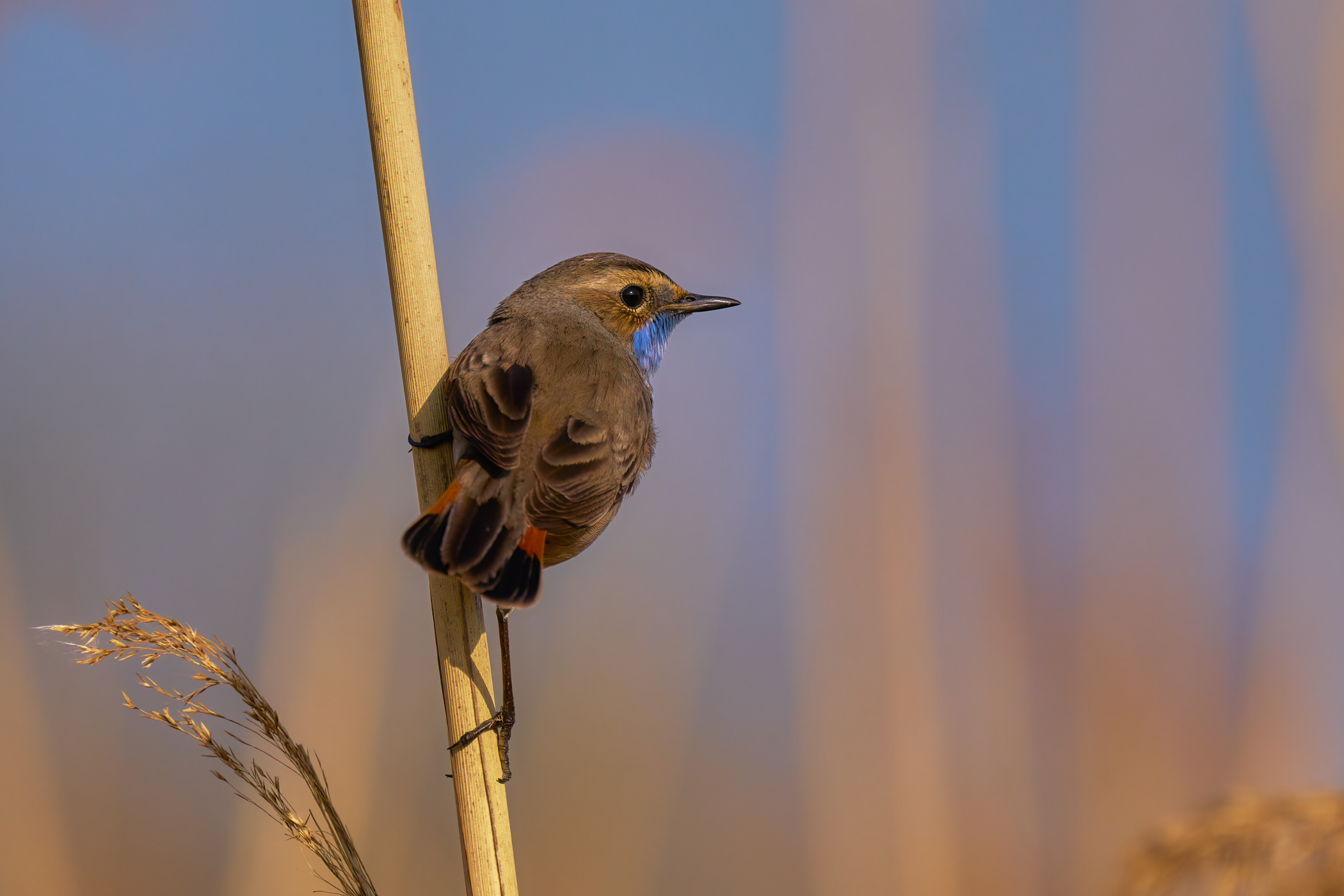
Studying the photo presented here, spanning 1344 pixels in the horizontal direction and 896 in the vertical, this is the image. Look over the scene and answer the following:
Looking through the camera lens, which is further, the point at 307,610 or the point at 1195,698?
the point at 1195,698

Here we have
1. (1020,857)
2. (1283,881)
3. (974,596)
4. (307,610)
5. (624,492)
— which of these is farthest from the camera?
(974,596)


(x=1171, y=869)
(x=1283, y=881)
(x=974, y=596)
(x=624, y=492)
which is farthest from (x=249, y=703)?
(x=974, y=596)

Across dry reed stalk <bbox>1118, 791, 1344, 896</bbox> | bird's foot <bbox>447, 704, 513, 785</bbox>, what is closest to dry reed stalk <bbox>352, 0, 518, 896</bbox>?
bird's foot <bbox>447, 704, 513, 785</bbox>

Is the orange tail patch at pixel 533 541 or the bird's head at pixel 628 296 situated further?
the bird's head at pixel 628 296

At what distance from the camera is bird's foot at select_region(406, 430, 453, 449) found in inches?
80.2

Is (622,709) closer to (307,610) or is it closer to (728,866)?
(728,866)

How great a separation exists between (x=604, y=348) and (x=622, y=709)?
1600mm

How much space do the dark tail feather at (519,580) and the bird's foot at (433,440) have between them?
27 centimetres

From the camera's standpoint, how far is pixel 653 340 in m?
3.08

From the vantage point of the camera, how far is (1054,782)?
10.9ft

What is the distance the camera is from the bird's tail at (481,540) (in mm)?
1759

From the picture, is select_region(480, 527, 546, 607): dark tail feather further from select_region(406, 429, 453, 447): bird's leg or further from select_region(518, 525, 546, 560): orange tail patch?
select_region(406, 429, 453, 447): bird's leg

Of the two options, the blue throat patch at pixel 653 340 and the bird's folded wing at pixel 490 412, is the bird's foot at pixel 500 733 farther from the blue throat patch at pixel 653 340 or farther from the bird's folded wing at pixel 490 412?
the blue throat patch at pixel 653 340

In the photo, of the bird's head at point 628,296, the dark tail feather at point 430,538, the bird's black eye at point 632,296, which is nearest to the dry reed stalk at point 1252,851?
the dark tail feather at point 430,538
